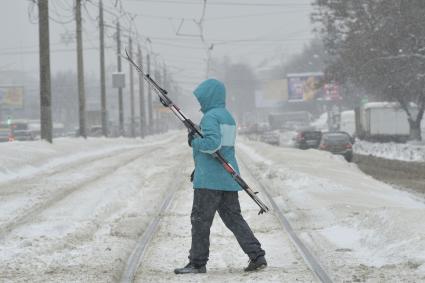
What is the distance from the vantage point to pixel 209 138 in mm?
7410

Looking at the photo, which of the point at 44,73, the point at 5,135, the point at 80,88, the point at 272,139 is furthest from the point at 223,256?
the point at 272,139

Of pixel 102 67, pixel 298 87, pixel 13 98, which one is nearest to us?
pixel 102 67

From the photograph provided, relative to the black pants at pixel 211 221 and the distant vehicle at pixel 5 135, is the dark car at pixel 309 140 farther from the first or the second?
the black pants at pixel 211 221

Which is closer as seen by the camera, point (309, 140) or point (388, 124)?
point (309, 140)

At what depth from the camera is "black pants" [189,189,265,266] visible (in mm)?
7645

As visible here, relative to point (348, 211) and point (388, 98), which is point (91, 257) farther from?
point (388, 98)

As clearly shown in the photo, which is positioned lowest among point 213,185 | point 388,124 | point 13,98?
point 388,124

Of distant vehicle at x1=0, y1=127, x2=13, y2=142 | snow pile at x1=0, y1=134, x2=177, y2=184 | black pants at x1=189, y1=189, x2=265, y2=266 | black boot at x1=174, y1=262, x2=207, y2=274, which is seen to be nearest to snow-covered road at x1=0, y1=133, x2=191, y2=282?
snow pile at x1=0, y1=134, x2=177, y2=184

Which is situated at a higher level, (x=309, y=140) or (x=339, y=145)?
(x=339, y=145)

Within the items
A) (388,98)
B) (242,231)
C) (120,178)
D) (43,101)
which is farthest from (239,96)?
(242,231)

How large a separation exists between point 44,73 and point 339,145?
1470cm

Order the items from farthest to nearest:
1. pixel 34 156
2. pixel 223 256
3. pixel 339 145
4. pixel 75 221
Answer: pixel 339 145 → pixel 34 156 → pixel 75 221 → pixel 223 256

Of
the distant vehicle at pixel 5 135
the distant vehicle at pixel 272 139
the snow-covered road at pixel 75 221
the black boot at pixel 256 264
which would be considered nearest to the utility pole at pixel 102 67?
the distant vehicle at pixel 5 135

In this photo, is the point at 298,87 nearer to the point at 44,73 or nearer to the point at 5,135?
the point at 5,135
